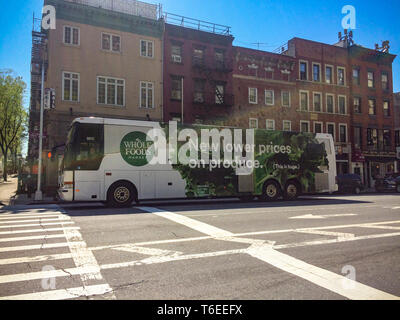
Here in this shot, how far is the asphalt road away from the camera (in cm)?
370

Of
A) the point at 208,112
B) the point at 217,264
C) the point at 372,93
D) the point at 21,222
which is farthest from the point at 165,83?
the point at 372,93

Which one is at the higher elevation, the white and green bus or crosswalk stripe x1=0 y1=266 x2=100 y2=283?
the white and green bus

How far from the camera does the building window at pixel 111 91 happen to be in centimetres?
2438

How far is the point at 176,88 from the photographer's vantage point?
27469 mm

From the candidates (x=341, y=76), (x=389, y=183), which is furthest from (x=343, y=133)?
(x=389, y=183)

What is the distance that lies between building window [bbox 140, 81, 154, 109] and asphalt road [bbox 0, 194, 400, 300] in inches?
731

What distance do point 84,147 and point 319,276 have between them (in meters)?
10.6

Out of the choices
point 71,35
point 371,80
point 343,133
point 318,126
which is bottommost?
point 343,133

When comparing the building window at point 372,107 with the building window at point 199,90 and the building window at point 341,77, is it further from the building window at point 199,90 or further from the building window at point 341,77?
the building window at point 199,90

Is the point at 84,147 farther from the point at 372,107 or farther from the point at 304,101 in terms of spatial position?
the point at 372,107

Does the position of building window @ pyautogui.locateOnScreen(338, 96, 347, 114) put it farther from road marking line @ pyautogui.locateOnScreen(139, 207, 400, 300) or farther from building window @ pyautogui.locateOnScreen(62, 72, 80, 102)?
road marking line @ pyautogui.locateOnScreen(139, 207, 400, 300)

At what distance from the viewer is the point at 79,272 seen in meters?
4.32

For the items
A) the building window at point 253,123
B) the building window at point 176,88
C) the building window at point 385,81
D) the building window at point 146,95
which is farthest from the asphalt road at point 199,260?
the building window at point 385,81

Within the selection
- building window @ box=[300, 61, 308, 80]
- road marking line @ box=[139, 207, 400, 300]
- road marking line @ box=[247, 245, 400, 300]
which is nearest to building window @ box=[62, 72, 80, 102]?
road marking line @ box=[139, 207, 400, 300]
